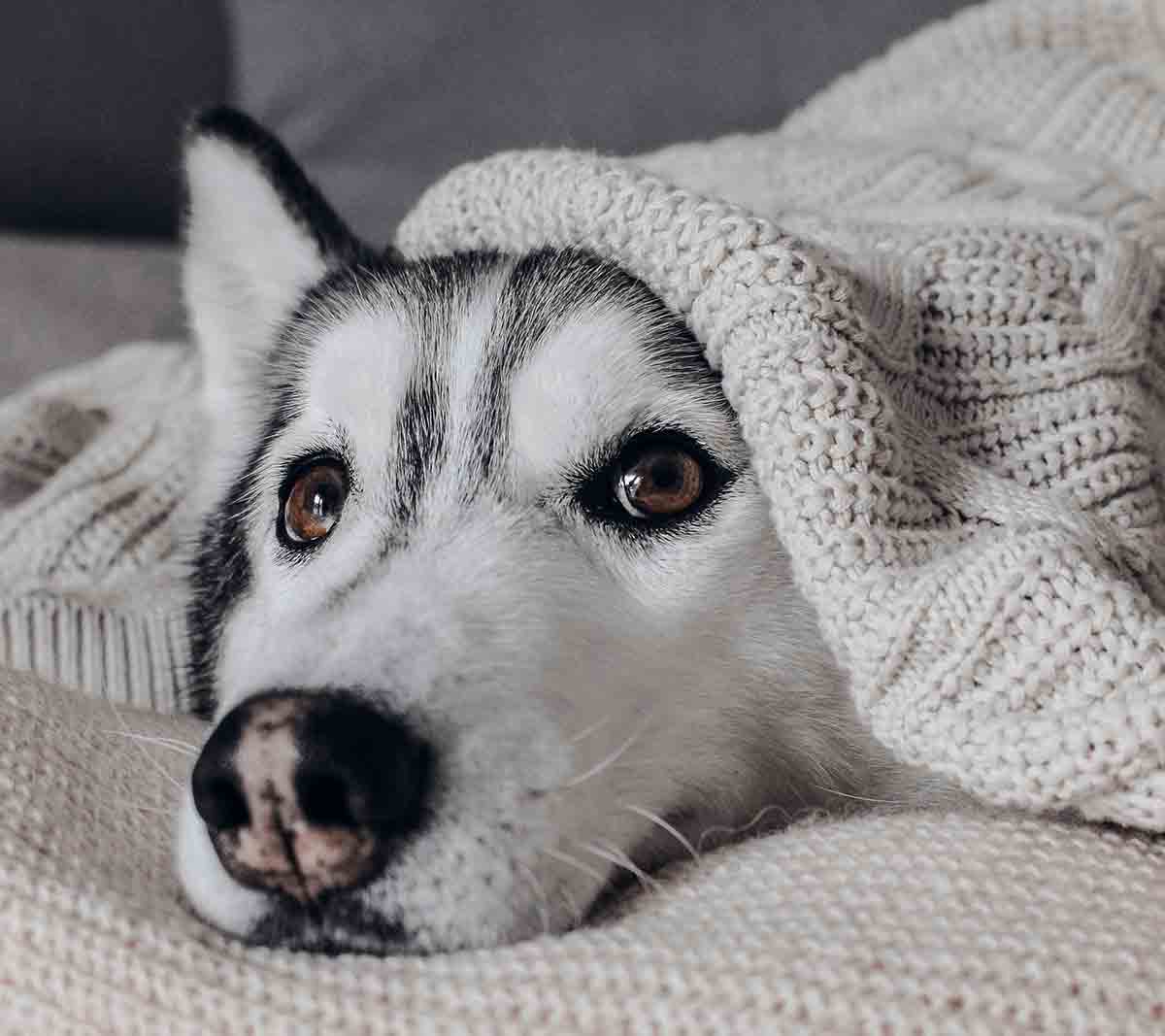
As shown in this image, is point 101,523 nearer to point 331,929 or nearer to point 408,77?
point 331,929

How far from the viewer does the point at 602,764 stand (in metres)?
0.83

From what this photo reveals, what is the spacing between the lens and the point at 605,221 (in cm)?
109

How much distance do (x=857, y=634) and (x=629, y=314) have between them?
1.26 ft

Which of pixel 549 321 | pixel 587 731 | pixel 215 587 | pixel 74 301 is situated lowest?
pixel 74 301

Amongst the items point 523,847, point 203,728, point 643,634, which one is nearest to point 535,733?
point 523,847

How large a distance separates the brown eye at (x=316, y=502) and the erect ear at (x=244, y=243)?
0.35 metres

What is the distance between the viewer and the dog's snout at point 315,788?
2.35ft

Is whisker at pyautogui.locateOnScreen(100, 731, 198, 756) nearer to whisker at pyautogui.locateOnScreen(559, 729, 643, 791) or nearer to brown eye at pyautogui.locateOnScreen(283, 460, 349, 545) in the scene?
brown eye at pyautogui.locateOnScreen(283, 460, 349, 545)

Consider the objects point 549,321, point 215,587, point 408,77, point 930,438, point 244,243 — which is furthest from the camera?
Answer: point 408,77

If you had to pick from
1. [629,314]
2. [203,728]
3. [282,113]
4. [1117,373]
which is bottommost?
[203,728]

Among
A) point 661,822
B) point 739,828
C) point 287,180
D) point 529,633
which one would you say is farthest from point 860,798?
point 287,180

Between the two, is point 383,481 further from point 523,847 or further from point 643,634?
point 523,847

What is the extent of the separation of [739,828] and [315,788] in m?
0.39

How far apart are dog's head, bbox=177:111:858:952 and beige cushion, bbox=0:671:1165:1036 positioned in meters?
0.05
